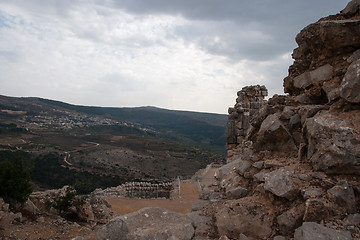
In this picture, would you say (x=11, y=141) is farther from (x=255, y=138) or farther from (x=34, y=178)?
(x=255, y=138)

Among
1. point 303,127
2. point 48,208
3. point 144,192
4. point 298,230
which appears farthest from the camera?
point 144,192

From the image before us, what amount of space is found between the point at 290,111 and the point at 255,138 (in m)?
1.07

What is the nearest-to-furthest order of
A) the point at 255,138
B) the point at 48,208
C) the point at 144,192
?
the point at 255,138 → the point at 48,208 → the point at 144,192

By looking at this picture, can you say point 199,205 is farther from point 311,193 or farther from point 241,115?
point 241,115

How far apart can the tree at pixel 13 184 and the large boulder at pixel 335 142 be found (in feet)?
36.4

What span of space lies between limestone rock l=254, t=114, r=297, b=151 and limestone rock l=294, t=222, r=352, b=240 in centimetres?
177

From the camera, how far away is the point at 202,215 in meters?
5.25

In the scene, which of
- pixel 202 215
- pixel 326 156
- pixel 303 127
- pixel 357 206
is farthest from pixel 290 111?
pixel 202 215

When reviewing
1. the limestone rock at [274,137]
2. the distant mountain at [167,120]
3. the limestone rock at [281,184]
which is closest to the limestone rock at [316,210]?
the limestone rock at [281,184]

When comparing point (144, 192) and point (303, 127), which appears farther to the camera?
point (144, 192)

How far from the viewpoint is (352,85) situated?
12.8 ft

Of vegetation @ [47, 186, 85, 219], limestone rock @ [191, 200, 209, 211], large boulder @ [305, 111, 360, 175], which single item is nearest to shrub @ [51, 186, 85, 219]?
vegetation @ [47, 186, 85, 219]

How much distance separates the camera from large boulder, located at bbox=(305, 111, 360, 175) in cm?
360

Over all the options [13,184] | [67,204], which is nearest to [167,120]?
[67,204]
